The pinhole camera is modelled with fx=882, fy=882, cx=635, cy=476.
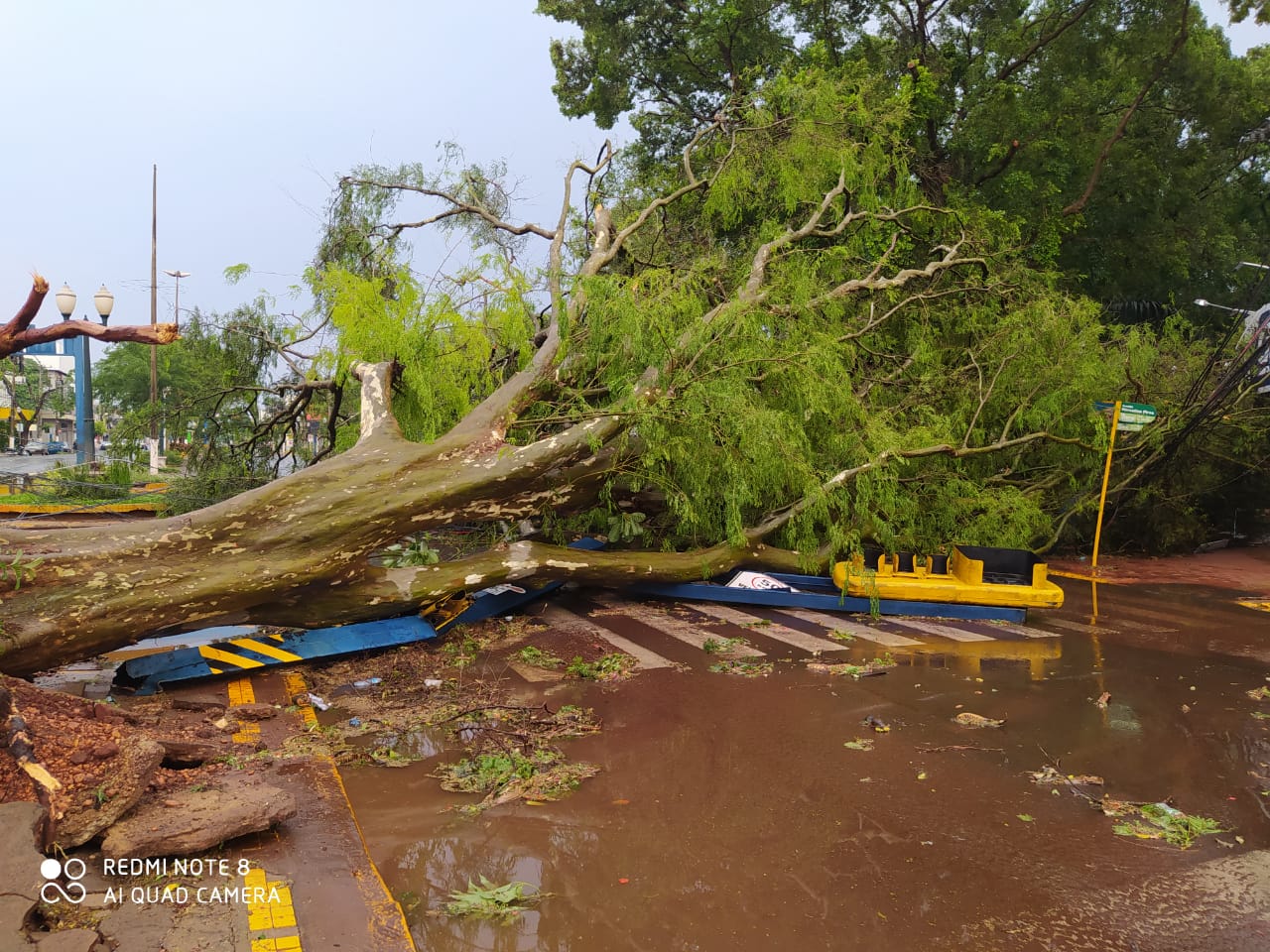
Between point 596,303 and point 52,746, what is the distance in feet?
20.5

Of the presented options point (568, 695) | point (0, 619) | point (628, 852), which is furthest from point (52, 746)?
point (568, 695)

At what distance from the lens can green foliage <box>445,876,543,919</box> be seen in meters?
3.55

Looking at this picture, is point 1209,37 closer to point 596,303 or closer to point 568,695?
point 596,303

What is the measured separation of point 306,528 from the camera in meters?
6.92

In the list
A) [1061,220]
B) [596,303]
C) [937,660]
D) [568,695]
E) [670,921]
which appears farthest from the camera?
[1061,220]

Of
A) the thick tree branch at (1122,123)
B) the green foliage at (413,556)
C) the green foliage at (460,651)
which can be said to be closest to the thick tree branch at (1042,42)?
the thick tree branch at (1122,123)

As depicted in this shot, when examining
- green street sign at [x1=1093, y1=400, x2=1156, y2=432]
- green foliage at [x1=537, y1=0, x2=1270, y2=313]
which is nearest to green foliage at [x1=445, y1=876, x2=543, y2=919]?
green street sign at [x1=1093, y1=400, x2=1156, y2=432]

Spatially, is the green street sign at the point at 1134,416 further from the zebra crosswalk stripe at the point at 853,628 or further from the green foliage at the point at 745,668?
the green foliage at the point at 745,668

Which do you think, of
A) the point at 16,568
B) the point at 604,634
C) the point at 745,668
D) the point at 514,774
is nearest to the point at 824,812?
the point at 514,774

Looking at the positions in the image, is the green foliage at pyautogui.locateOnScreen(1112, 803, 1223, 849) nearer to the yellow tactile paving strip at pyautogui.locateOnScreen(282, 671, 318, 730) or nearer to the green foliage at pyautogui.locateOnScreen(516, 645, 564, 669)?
the green foliage at pyautogui.locateOnScreen(516, 645, 564, 669)

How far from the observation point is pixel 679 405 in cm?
873

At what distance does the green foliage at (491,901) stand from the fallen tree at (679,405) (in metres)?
3.62

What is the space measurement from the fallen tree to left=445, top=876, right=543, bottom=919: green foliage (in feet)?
11.9

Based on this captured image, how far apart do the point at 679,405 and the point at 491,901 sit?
5.76 m
